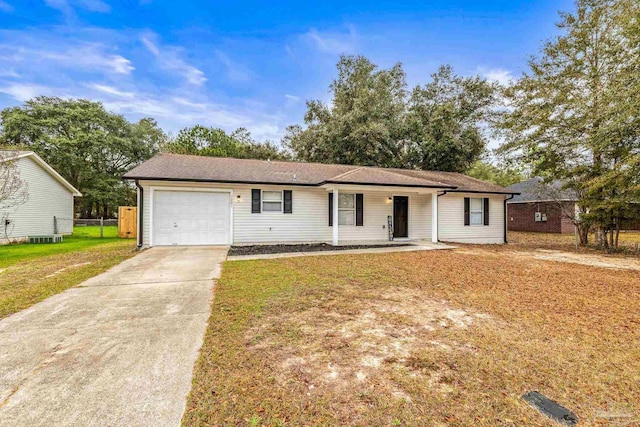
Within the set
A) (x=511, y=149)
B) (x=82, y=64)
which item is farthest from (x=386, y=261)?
(x=82, y=64)

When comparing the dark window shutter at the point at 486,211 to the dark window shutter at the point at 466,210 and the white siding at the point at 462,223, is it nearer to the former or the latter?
the white siding at the point at 462,223

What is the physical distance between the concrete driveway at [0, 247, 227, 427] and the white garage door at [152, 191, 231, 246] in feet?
17.4

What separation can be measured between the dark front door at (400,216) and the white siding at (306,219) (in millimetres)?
192

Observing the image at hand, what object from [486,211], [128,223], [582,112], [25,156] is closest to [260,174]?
[128,223]

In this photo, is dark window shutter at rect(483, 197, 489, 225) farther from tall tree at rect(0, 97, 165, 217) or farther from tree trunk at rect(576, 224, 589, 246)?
tall tree at rect(0, 97, 165, 217)

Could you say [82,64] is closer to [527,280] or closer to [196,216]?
[196,216]

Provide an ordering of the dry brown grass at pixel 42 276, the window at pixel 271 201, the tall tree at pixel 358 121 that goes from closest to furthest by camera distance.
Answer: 1. the dry brown grass at pixel 42 276
2. the window at pixel 271 201
3. the tall tree at pixel 358 121

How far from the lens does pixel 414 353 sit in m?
2.71

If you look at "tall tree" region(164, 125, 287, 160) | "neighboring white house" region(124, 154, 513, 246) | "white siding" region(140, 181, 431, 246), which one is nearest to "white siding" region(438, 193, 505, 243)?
"neighboring white house" region(124, 154, 513, 246)

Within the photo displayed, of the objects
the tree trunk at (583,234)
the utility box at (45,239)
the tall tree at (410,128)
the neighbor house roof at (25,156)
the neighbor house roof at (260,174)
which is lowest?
the utility box at (45,239)

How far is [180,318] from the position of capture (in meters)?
3.61

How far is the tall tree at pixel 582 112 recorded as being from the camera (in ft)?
31.5

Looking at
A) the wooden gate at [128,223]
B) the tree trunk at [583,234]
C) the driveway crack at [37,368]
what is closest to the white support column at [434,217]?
the tree trunk at [583,234]

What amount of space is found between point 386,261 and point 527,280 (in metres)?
3.15
